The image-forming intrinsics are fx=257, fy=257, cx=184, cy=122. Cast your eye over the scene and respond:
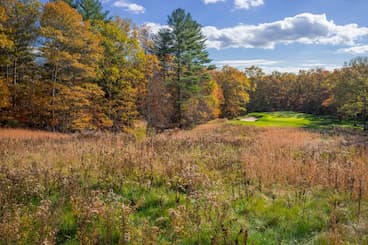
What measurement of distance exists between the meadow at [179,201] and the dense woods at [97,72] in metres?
13.3

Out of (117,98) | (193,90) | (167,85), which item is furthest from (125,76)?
(193,90)

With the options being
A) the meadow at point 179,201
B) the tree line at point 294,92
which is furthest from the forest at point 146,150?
the tree line at point 294,92

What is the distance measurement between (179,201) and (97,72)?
1888 cm

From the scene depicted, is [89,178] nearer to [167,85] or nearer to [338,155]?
[338,155]

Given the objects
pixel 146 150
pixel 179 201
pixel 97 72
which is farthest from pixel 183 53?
pixel 179 201

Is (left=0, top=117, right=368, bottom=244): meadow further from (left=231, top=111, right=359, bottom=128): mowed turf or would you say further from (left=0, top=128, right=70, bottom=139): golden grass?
(left=231, top=111, right=359, bottom=128): mowed turf

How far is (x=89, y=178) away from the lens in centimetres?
532

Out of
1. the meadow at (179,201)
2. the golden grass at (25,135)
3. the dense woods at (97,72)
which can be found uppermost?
the dense woods at (97,72)

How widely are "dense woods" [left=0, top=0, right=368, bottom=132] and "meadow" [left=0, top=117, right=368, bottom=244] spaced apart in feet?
43.6

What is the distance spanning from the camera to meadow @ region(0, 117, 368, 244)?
10.8 ft

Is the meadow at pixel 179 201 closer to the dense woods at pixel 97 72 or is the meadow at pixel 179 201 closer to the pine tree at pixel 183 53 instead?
the dense woods at pixel 97 72

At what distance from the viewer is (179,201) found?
4418 mm

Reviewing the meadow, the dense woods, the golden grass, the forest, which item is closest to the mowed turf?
the forest

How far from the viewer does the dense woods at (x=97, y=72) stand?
60.2ft
